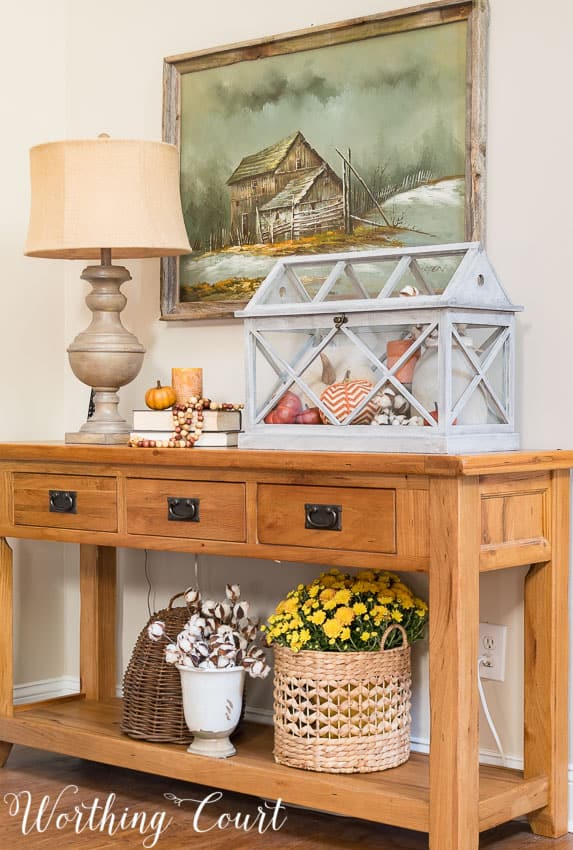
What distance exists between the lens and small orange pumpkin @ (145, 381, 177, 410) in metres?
2.63

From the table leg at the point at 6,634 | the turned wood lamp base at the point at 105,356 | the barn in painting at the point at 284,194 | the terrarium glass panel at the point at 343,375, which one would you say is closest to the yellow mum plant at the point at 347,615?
the terrarium glass panel at the point at 343,375

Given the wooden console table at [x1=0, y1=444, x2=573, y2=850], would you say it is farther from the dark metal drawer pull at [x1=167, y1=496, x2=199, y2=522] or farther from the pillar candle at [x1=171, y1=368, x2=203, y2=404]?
the pillar candle at [x1=171, y1=368, x2=203, y2=404]

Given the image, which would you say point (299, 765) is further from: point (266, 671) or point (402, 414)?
point (402, 414)

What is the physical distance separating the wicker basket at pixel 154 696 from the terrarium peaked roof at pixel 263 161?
1.06 m

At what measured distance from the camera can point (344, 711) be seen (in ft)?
7.54

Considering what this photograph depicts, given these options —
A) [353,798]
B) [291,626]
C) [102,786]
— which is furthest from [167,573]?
[353,798]

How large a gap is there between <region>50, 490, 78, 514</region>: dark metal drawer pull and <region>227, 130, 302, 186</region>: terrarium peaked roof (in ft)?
2.85

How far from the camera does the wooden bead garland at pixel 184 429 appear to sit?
2.50 meters

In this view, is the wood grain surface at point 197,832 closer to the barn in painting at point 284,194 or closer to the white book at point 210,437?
the white book at point 210,437

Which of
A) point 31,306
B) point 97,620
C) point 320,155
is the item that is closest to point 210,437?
point 320,155

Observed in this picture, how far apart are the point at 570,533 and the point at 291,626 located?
59 cm

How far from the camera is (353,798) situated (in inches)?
85.7

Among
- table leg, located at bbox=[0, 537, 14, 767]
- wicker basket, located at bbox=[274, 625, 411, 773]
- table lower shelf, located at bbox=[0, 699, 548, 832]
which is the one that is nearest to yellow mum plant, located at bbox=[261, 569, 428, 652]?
wicker basket, located at bbox=[274, 625, 411, 773]

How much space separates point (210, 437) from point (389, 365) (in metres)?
0.46
